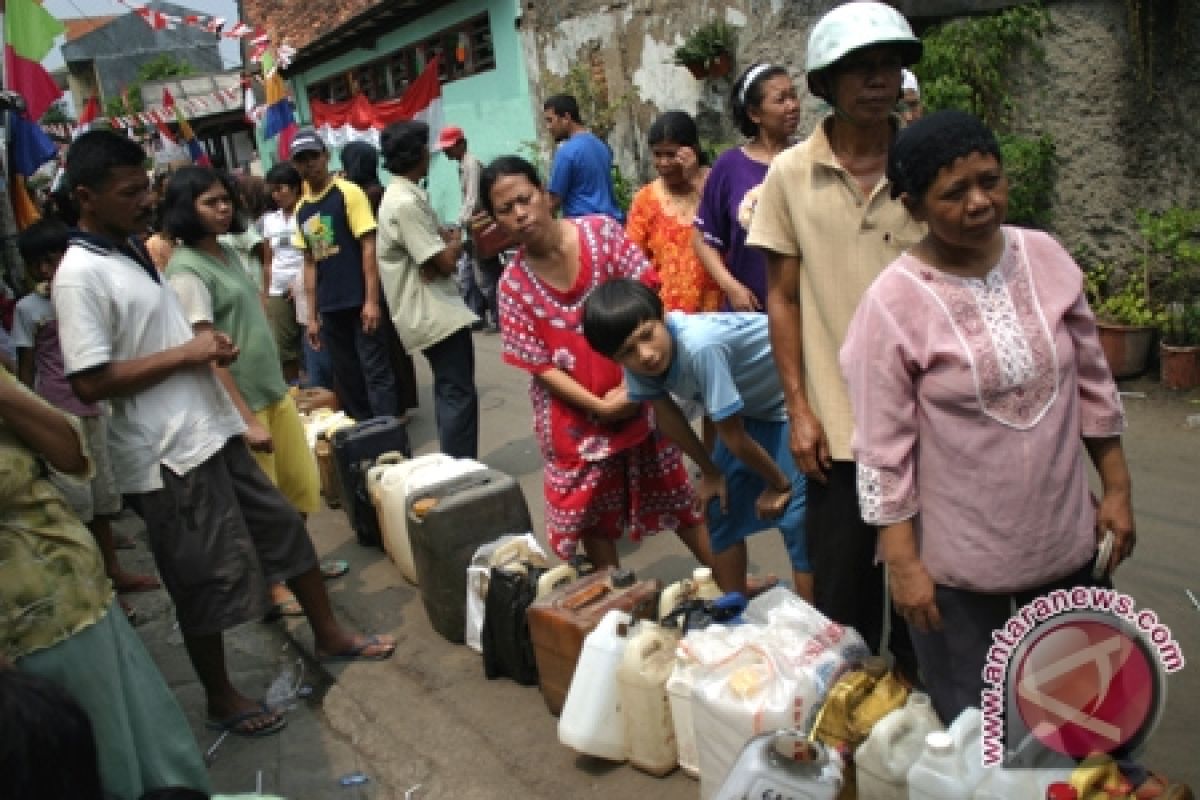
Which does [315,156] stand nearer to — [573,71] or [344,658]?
[344,658]

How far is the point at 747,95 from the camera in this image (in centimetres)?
407

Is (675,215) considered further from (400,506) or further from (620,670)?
(620,670)

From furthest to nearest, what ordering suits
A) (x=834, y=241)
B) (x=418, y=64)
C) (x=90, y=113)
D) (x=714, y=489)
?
1. (x=418, y=64)
2. (x=90, y=113)
3. (x=714, y=489)
4. (x=834, y=241)

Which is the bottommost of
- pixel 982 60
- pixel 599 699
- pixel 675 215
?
pixel 599 699

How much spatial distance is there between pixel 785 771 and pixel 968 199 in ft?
3.90

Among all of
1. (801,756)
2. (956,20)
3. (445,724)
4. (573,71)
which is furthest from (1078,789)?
(573,71)

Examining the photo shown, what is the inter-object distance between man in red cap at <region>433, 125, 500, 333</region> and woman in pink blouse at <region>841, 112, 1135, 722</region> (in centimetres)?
656

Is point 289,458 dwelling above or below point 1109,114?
below

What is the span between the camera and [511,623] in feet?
11.8

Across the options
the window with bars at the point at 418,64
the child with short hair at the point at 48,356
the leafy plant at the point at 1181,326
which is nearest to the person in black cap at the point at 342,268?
the child with short hair at the point at 48,356

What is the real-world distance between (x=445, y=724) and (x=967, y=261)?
2.38 m

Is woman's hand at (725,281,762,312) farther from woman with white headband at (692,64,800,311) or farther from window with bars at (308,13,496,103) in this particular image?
window with bars at (308,13,496,103)

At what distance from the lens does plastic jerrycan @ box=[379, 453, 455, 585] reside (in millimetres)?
4664

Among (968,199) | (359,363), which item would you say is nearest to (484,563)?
(968,199)
